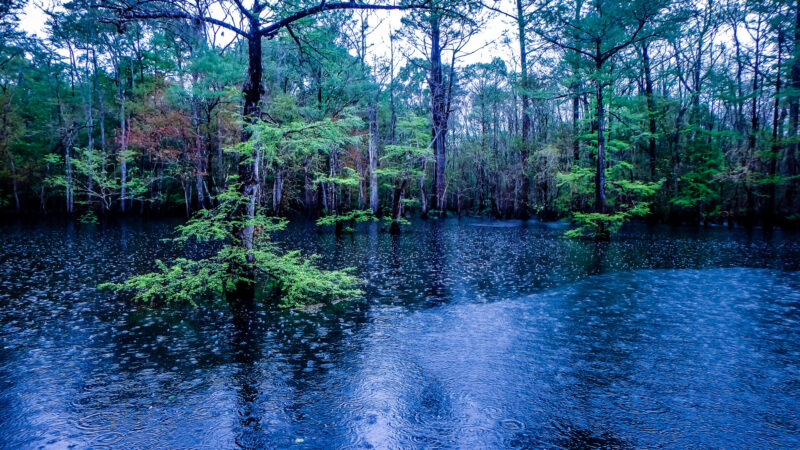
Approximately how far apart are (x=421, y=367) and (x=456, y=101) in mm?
41375

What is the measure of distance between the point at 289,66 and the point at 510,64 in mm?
24613

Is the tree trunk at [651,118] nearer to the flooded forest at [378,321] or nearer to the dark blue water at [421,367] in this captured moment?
the flooded forest at [378,321]

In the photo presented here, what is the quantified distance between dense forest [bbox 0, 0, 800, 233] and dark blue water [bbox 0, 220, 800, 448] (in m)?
12.3

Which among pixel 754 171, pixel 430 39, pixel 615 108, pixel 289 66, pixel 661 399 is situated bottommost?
pixel 661 399

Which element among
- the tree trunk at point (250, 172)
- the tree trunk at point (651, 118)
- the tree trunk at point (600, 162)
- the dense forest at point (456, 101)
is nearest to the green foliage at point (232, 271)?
the tree trunk at point (250, 172)

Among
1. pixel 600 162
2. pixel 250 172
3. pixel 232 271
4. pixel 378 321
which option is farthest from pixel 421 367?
pixel 600 162

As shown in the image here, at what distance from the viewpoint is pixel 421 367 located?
6074 millimetres

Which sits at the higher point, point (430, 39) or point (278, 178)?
point (430, 39)

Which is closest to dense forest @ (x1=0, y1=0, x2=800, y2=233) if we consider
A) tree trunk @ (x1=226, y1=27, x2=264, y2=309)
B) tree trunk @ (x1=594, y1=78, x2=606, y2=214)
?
tree trunk @ (x1=594, y1=78, x2=606, y2=214)

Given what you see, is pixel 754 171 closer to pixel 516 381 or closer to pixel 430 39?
pixel 430 39

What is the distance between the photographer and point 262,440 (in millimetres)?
4164

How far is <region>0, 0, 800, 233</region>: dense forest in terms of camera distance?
76.9 ft

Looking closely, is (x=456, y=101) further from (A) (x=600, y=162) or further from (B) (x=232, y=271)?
(B) (x=232, y=271)

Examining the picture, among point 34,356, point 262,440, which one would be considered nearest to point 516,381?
point 262,440
